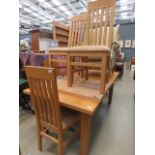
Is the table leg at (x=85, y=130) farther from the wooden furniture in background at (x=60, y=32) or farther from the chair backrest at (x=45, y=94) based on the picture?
the wooden furniture in background at (x=60, y=32)

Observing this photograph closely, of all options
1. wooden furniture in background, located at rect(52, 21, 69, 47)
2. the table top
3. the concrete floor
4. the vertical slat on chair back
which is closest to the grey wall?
wooden furniture in background, located at rect(52, 21, 69, 47)

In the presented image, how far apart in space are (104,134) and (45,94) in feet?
3.35

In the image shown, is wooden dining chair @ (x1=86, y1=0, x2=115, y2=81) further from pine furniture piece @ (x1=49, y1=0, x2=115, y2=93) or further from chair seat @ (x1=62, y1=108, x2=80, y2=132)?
chair seat @ (x1=62, y1=108, x2=80, y2=132)

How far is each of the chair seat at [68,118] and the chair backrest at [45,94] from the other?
93 mm

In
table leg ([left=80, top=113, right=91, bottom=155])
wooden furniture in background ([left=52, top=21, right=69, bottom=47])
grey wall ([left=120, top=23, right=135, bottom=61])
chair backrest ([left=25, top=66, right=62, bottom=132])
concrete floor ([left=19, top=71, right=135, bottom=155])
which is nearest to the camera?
chair backrest ([left=25, top=66, right=62, bottom=132])

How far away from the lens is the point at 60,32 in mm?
2816

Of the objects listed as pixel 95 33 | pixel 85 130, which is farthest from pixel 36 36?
pixel 85 130

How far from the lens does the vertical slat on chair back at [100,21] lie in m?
1.62

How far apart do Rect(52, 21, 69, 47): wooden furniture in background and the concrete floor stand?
65.3 inches

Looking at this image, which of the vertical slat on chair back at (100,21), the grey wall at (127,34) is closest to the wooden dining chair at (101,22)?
the vertical slat on chair back at (100,21)

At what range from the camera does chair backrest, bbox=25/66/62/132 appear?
93 cm
